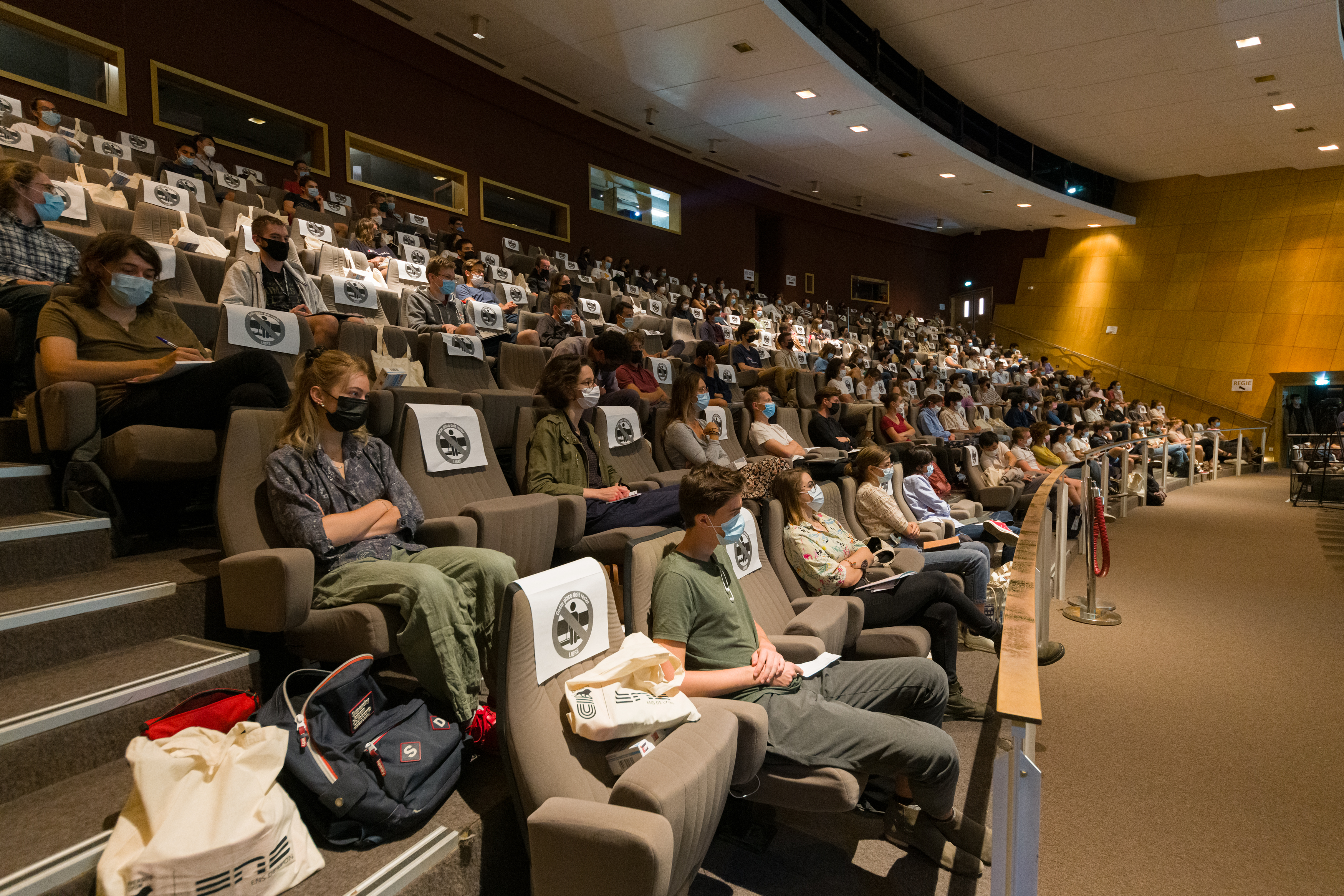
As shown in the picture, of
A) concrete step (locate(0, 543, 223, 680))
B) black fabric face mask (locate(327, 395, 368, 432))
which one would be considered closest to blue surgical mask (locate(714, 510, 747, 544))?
black fabric face mask (locate(327, 395, 368, 432))

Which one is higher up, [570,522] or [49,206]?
[49,206]

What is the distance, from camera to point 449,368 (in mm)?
3680

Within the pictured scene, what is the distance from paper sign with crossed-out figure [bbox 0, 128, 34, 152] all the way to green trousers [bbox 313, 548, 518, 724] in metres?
4.82

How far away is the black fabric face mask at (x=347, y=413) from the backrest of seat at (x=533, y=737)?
2.82ft

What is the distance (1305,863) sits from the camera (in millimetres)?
1952

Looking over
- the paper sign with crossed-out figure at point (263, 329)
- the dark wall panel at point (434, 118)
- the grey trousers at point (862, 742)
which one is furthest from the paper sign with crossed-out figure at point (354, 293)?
the dark wall panel at point (434, 118)

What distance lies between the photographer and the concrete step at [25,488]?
2.02 metres

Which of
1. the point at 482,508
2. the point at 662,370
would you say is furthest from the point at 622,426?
the point at 662,370

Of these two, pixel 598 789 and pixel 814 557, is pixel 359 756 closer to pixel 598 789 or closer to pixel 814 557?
pixel 598 789

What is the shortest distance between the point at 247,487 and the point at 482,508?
0.64 meters

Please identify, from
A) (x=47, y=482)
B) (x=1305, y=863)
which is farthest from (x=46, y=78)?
(x=1305, y=863)

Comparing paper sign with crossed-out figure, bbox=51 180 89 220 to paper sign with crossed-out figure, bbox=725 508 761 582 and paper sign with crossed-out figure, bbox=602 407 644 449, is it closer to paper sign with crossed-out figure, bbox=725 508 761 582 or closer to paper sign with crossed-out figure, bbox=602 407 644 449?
paper sign with crossed-out figure, bbox=602 407 644 449

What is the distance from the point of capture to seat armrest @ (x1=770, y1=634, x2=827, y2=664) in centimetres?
208

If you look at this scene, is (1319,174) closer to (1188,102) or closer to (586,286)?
(1188,102)
